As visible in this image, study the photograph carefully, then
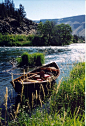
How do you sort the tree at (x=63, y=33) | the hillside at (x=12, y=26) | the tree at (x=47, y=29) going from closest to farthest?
the tree at (x=63, y=33) → the tree at (x=47, y=29) → the hillside at (x=12, y=26)

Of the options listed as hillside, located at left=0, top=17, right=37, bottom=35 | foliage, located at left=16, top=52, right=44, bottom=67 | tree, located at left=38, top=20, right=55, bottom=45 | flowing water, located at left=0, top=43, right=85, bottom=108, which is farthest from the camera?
hillside, located at left=0, top=17, right=37, bottom=35

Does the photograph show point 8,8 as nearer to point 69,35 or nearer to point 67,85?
point 69,35

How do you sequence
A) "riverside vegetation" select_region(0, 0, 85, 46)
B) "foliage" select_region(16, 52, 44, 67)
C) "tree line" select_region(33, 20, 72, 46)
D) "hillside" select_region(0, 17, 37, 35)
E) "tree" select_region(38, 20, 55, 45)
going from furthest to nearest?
"hillside" select_region(0, 17, 37, 35) → "tree" select_region(38, 20, 55, 45) → "tree line" select_region(33, 20, 72, 46) → "riverside vegetation" select_region(0, 0, 85, 46) → "foliage" select_region(16, 52, 44, 67)

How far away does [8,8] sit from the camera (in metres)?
124

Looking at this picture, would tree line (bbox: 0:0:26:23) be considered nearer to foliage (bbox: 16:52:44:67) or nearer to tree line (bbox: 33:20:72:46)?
tree line (bbox: 33:20:72:46)

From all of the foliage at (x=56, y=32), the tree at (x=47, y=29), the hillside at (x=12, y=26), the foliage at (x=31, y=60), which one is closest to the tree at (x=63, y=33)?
the foliage at (x=56, y=32)

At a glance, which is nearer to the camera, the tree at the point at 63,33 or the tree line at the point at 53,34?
the tree line at the point at 53,34

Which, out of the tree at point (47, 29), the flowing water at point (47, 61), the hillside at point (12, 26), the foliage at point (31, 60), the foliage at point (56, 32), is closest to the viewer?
the flowing water at point (47, 61)

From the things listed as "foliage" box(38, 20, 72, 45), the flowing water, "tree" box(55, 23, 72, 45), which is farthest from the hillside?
the flowing water

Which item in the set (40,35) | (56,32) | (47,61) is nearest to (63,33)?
(56,32)

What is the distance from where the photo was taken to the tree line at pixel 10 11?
118 meters

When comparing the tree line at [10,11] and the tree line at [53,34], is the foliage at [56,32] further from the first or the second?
the tree line at [10,11]

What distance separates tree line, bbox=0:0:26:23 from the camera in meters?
118

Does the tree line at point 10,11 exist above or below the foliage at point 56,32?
above
